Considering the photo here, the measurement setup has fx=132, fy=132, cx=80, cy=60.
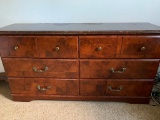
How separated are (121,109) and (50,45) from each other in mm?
875

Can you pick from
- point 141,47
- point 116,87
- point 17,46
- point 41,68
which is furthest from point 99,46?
point 17,46

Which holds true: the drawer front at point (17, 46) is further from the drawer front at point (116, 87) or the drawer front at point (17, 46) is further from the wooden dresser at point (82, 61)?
the drawer front at point (116, 87)

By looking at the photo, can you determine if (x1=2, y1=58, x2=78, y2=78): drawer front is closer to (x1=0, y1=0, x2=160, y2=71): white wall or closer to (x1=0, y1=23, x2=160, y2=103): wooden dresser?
(x1=0, y1=23, x2=160, y2=103): wooden dresser

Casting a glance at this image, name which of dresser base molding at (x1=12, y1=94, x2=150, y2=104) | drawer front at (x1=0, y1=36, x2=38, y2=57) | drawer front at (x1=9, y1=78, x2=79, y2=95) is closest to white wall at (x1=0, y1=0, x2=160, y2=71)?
drawer front at (x1=0, y1=36, x2=38, y2=57)

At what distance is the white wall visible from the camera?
1382 mm

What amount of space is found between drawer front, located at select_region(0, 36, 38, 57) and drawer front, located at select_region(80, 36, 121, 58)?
41 centimetres

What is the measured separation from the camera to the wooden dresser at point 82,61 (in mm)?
1034

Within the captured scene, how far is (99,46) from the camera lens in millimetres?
1055

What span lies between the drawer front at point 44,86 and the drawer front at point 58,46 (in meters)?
0.25

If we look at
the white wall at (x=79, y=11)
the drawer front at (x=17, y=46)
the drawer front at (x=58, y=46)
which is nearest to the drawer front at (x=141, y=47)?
the drawer front at (x=58, y=46)

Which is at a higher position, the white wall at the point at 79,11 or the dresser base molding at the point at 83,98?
the white wall at the point at 79,11

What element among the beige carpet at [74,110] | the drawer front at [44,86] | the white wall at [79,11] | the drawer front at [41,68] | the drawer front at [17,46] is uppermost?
the white wall at [79,11]

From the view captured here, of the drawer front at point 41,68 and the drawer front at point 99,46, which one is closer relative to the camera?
the drawer front at point 99,46

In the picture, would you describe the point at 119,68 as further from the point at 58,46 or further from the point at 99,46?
the point at 58,46
